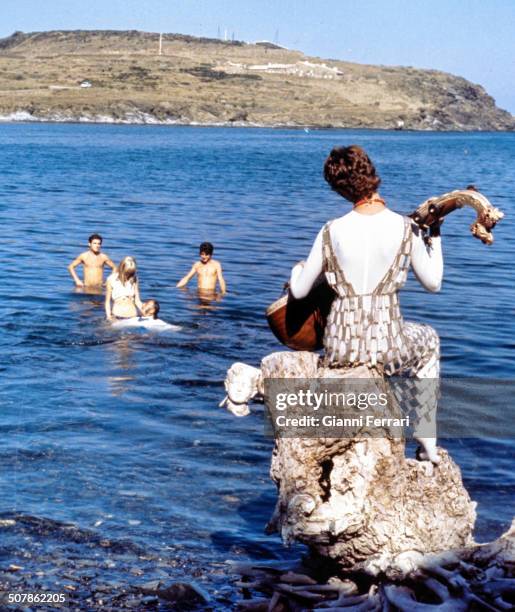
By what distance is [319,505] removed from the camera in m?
5.98

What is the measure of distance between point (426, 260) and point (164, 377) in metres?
8.49

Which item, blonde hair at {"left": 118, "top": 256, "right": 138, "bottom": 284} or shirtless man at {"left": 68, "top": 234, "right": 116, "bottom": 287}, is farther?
shirtless man at {"left": 68, "top": 234, "right": 116, "bottom": 287}

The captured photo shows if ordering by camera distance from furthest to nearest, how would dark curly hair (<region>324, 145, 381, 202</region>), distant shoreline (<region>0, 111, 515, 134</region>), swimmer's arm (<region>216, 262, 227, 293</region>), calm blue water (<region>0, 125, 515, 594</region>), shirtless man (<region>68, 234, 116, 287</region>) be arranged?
distant shoreline (<region>0, 111, 515, 134</region>)
shirtless man (<region>68, 234, 116, 287</region>)
swimmer's arm (<region>216, 262, 227, 293</region>)
calm blue water (<region>0, 125, 515, 594</region>)
dark curly hair (<region>324, 145, 381, 202</region>)

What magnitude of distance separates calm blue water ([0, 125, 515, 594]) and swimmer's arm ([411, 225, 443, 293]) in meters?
2.84

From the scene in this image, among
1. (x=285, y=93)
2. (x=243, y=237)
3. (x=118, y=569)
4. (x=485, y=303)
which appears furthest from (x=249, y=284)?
(x=285, y=93)

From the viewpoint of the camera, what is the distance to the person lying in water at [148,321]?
16.3 metres

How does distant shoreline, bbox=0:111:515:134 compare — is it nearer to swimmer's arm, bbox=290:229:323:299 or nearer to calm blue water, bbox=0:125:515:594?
calm blue water, bbox=0:125:515:594

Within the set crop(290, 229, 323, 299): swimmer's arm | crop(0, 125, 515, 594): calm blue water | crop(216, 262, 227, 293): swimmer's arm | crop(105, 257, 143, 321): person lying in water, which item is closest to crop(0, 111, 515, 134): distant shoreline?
crop(0, 125, 515, 594): calm blue water

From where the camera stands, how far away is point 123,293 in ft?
54.1

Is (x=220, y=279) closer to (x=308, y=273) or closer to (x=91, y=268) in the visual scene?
(x=91, y=268)

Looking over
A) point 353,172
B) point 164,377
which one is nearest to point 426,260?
point 353,172

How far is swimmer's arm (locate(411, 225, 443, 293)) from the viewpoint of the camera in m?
5.51

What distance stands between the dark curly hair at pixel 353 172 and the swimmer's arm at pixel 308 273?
11.1 inches

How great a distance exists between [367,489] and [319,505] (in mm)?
309
